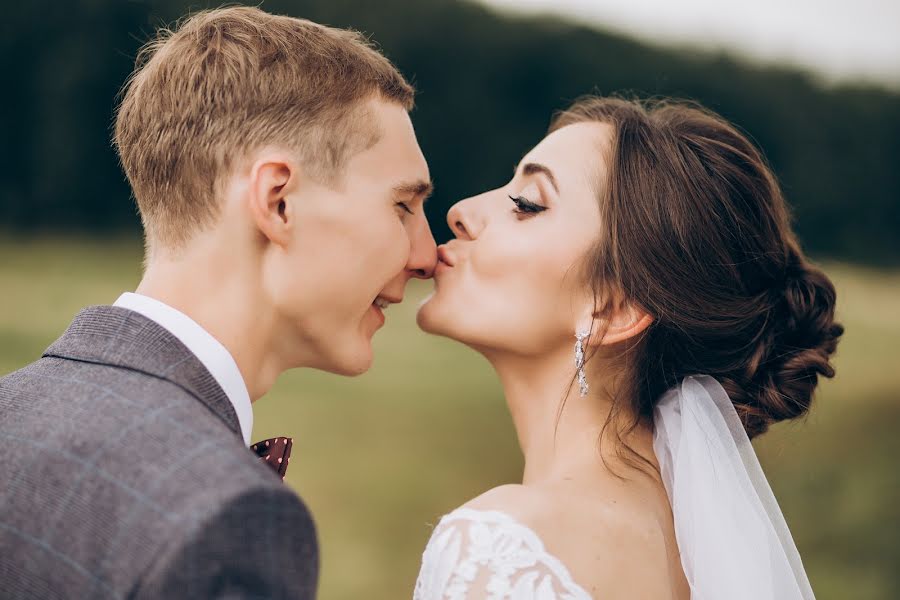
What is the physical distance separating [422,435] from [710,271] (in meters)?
7.34

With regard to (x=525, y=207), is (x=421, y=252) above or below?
below

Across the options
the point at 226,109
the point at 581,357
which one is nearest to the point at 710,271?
the point at 581,357

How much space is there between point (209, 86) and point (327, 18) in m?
9.87

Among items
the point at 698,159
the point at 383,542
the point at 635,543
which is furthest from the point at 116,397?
the point at 383,542

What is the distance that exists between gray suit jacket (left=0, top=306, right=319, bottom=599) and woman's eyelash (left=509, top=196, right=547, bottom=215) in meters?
1.47

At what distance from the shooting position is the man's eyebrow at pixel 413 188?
2.77 meters

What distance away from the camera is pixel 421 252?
3.05 meters

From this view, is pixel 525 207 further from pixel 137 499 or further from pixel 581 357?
pixel 137 499

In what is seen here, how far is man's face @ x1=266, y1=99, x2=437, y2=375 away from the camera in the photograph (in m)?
2.51

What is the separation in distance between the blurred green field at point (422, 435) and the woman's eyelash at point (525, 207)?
507cm

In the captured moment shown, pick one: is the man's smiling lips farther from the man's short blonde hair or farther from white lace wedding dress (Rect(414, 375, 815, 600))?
white lace wedding dress (Rect(414, 375, 815, 600))

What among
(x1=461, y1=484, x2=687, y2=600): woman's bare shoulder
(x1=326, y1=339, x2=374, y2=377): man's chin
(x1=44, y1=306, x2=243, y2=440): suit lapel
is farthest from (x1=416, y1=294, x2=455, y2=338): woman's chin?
(x1=44, y1=306, x2=243, y2=440): suit lapel

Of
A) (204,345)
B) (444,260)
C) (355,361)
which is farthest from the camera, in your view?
(444,260)

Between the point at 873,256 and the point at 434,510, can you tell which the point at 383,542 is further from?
the point at 873,256
